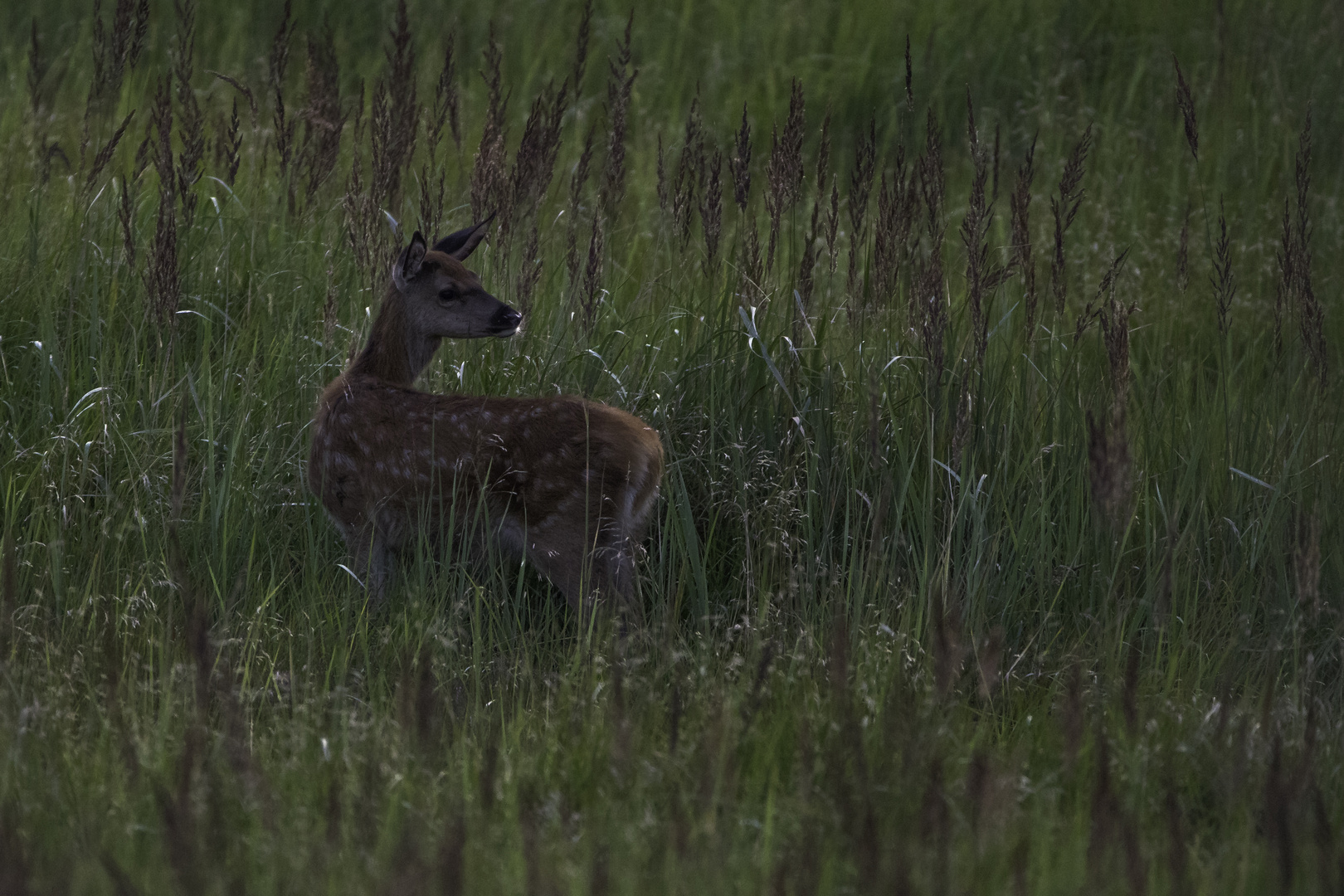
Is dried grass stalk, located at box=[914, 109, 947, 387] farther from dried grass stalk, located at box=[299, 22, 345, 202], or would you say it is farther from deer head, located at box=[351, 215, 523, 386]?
dried grass stalk, located at box=[299, 22, 345, 202]

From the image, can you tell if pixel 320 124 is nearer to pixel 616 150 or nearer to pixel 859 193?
pixel 616 150

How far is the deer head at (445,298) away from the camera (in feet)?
14.6

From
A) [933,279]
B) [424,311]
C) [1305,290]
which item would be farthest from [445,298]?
[1305,290]

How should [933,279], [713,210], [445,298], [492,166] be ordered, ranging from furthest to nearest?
[445,298], [492,166], [713,210], [933,279]

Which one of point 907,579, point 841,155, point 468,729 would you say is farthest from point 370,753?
point 841,155

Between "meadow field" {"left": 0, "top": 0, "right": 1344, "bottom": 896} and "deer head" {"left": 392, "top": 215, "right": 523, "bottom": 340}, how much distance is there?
150 millimetres

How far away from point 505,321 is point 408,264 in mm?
399

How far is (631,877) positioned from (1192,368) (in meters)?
4.09

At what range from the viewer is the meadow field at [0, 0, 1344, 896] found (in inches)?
90.1

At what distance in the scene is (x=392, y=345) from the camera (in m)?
4.67

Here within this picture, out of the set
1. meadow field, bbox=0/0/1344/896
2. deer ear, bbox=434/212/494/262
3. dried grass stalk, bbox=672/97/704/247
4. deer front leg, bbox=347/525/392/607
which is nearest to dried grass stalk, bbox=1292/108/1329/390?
Result: meadow field, bbox=0/0/1344/896

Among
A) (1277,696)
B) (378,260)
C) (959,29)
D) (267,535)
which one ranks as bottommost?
(267,535)

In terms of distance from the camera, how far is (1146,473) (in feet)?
13.5

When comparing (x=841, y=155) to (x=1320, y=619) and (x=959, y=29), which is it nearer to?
(x=959, y=29)
